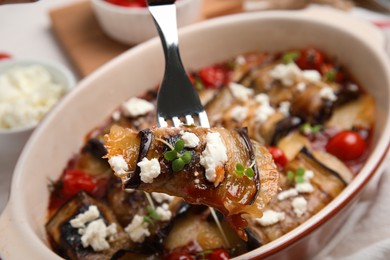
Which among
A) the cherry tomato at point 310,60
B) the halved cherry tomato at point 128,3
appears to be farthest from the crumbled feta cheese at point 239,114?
the halved cherry tomato at point 128,3

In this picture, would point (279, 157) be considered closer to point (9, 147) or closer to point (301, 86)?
point (301, 86)

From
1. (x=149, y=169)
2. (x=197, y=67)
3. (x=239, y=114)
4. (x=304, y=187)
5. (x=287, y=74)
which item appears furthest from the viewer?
(x=197, y=67)

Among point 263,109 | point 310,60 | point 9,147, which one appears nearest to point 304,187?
point 263,109

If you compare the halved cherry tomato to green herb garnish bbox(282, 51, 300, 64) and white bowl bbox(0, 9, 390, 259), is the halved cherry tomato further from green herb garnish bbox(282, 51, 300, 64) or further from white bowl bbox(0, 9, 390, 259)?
green herb garnish bbox(282, 51, 300, 64)

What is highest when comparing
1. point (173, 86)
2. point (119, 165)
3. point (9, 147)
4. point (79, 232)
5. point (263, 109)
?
point (119, 165)

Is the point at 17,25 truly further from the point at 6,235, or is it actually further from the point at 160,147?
the point at 160,147

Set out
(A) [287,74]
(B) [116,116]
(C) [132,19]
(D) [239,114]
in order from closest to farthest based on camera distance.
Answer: (D) [239,114] → (B) [116,116] → (A) [287,74] → (C) [132,19]

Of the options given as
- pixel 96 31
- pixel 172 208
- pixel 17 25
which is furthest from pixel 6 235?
pixel 17 25

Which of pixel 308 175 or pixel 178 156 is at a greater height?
pixel 178 156
